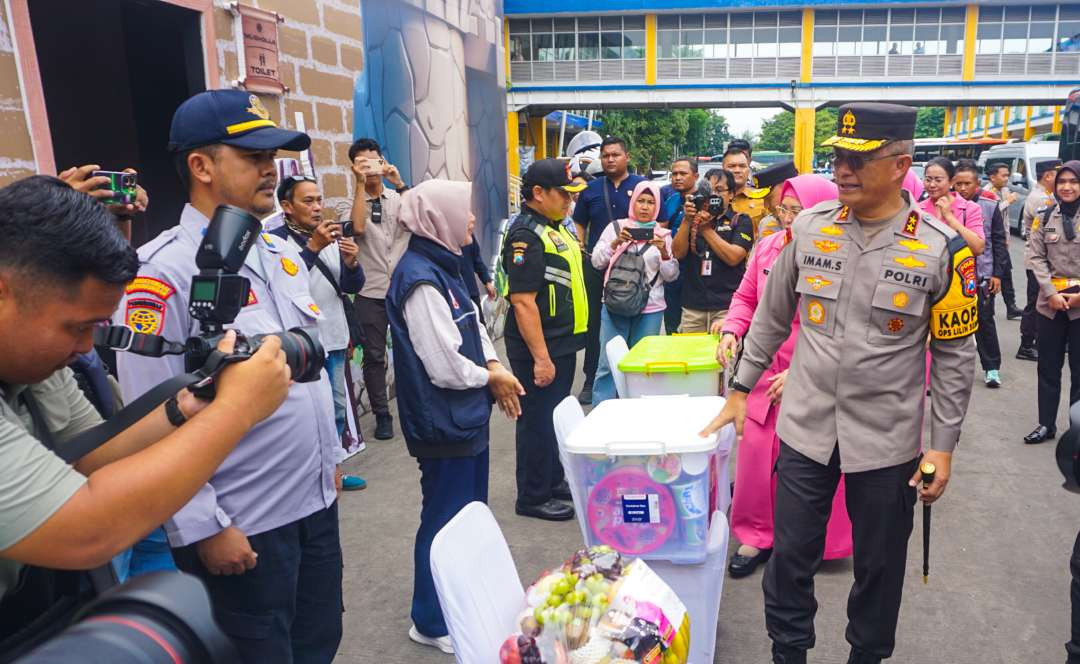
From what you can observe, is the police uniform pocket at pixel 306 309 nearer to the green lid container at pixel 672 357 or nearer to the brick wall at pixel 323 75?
the green lid container at pixel 672 357

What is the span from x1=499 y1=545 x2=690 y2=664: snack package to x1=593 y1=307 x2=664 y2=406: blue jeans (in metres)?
3.45

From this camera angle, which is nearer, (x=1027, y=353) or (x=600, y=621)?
(x=600, y=621)

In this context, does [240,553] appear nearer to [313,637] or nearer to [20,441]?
[313,637]

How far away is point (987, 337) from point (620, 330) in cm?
353

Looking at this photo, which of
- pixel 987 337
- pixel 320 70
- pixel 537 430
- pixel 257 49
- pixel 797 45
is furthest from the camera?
pixel 797 45

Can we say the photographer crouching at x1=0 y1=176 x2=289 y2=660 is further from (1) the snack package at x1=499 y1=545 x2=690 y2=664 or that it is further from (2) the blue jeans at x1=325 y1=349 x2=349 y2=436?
(2) the blue jeans at x1=325 y1=349 x2=349 y2=436

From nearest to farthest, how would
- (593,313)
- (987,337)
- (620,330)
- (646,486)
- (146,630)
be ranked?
1. (146,630)
2. (646,486)
3. (620,330)
4. (593,313)
5. (987,337)

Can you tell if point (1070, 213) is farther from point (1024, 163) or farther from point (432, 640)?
point (1024, 163)

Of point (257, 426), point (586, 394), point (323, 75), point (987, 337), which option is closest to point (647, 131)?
point (987, 337)

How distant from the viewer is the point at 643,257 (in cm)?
524

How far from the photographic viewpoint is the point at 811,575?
2.59 m

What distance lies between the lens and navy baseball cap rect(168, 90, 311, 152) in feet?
6.30

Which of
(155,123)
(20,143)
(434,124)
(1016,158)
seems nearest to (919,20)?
(1016,158)

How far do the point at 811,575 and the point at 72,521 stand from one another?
225 centimetres
